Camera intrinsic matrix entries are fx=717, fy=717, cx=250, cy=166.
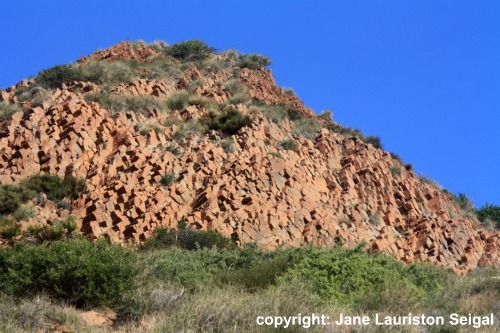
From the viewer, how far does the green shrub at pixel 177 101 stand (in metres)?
31.5

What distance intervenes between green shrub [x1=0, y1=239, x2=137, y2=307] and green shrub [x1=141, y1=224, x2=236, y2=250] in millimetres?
6770

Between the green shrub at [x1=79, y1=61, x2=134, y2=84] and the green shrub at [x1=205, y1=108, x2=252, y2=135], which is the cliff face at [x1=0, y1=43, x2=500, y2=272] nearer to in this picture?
the green shrub at [x1=205, y1=108, x2=252, y2=135]

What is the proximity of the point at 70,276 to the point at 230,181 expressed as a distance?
11.3 metres

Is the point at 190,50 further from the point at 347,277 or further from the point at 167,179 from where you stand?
the point at 347,277

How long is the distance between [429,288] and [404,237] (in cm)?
866

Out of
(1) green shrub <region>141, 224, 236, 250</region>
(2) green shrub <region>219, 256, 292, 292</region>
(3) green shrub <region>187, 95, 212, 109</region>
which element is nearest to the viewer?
(2) green shrub <region>219, 256, 292, 292</region>

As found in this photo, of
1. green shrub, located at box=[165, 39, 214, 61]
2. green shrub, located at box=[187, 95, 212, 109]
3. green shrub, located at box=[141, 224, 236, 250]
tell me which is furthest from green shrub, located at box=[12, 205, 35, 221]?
green shrub, located at box=[165, 39, 214, 61]

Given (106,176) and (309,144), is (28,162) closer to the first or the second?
(106,176)

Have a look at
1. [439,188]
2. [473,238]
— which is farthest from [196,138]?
[439,188]

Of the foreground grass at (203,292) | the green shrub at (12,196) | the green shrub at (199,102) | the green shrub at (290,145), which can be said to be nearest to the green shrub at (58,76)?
the green shrub at (199,102)

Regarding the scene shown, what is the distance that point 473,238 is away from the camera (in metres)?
27.2

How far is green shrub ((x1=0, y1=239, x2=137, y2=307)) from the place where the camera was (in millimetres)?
12617

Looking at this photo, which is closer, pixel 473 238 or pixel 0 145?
pixel 0 145

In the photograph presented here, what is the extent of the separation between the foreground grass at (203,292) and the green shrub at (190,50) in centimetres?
2649
